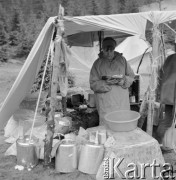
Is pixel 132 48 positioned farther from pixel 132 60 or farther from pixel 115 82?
pixel 115 82

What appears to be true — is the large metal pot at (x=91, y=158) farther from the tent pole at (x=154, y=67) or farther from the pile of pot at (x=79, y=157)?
the tent pole at (x=154, y=67)

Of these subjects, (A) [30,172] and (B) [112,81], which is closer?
(A) [30,172]

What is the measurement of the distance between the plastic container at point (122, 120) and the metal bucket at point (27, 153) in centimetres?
88

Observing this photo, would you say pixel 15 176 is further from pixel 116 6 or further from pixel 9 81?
pixel 116 6

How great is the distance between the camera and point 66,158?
295 cm

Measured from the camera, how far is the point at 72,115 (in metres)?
4.43

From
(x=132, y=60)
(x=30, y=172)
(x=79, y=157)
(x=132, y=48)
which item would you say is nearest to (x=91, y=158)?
(x=79, y=157)

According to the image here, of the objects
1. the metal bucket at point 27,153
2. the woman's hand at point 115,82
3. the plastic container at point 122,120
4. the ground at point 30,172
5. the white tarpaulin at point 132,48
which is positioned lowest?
the ground at point 30,172

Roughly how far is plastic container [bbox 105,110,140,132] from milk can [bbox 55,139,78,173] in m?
0.54

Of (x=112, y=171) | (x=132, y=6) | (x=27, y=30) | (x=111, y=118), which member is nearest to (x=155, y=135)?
(x=111, y=118)

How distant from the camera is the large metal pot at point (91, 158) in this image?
2.94m

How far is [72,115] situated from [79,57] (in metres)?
2.30

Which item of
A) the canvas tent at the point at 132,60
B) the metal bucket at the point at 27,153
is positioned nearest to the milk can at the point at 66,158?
the metal bucket at the point at 27,153

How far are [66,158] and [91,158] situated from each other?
25 cm
